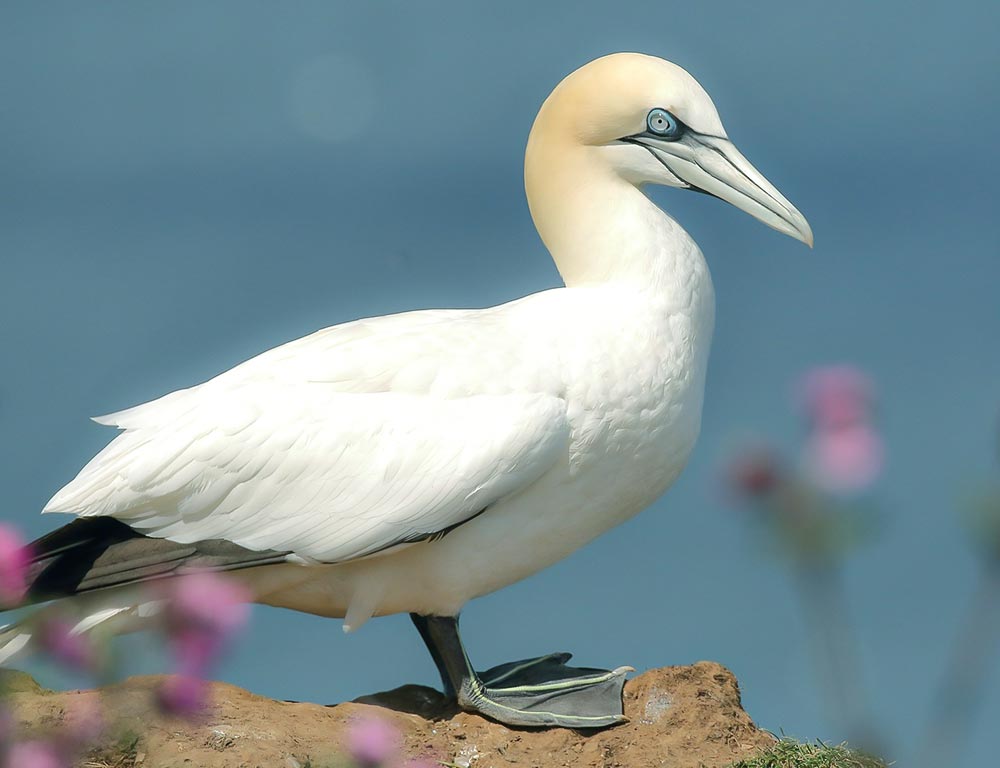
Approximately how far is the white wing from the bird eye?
137 centimetres

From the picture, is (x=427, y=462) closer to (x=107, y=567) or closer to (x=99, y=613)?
(x=107, y=567)

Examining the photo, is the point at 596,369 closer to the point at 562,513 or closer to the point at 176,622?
the point at 562,513

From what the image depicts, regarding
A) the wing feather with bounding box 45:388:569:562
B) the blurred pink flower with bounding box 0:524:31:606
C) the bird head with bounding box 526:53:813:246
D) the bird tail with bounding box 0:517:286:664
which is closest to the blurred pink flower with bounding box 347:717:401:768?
the blurred pink flower with bounding box 0:524:31:606

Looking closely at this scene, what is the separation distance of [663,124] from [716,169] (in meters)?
0.30

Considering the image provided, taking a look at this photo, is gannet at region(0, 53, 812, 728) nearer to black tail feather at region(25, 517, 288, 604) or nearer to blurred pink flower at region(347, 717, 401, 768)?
black tail feather at region(25, 517, 288, 604)

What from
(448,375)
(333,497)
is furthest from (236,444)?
(448,375)

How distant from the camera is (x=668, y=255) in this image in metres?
6.61

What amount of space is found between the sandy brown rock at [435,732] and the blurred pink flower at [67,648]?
234 cm

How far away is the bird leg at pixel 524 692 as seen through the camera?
6.24 metres

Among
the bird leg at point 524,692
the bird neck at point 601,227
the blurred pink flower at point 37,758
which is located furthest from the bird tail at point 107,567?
the blurred pink flower at point 37,758

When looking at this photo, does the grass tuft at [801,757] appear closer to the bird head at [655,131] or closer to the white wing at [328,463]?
the white wing at [328,463]

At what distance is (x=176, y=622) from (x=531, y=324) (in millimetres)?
3877

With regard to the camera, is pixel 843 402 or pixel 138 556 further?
pixel 138 556

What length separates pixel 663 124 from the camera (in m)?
6.77
